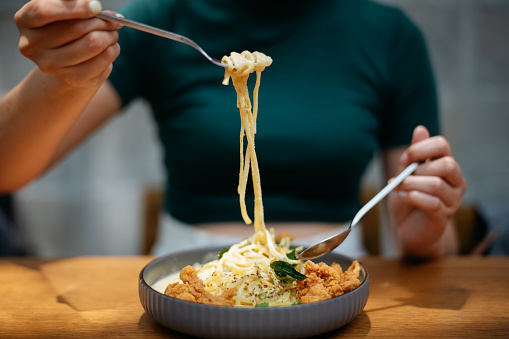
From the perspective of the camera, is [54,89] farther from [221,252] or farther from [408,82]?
[408,82]

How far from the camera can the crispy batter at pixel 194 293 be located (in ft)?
2.36

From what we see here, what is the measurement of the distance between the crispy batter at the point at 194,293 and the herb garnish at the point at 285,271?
0.36ft

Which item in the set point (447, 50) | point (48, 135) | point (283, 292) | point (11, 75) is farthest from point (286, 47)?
point (11, 75)

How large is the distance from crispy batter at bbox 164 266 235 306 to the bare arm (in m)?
0.44

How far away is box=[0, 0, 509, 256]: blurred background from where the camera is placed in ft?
7.90

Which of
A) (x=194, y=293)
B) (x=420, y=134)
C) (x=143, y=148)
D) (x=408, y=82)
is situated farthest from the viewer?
(x=143, y=148)

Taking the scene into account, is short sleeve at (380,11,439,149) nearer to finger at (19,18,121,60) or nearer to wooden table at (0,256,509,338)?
wooden table at (0,256,509,338)

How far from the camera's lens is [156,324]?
2.65 ft

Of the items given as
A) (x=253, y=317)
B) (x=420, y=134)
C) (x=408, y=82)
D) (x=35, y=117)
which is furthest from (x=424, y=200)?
(x=35, y=117)

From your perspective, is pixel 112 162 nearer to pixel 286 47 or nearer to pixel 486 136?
pixel 286 47

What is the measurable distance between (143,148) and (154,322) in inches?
73.7

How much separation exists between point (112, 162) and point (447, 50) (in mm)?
1969

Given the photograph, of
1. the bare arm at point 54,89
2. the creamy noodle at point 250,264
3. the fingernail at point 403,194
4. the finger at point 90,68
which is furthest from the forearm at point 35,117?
the fingernail at point 403,194

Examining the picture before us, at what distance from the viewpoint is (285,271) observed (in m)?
0.85
